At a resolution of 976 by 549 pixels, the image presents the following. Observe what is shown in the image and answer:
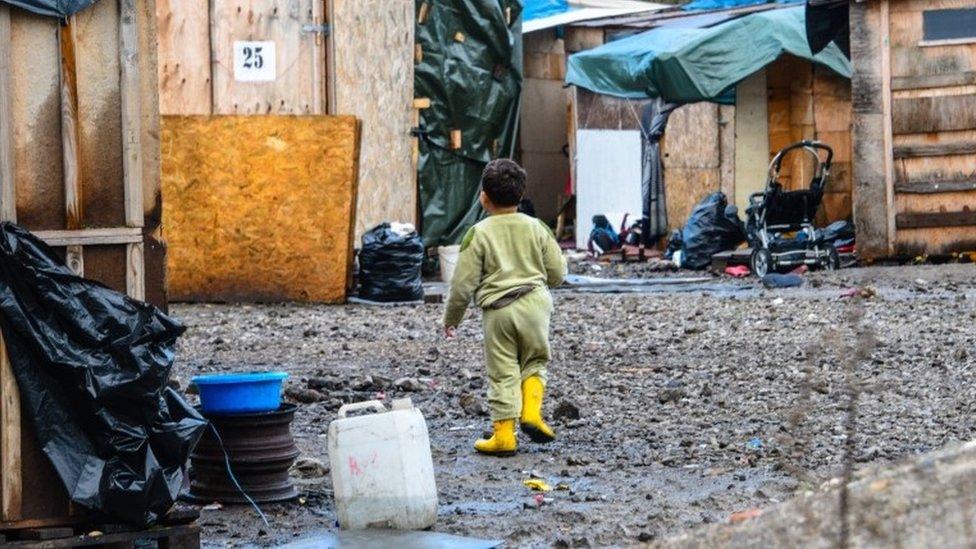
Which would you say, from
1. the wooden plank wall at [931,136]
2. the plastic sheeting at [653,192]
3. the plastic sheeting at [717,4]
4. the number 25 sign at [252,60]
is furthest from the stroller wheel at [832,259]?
the plastic sheeting at [717,4]

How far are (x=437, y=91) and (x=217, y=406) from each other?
12649 millimetres

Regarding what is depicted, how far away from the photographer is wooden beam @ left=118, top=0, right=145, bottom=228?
19.7 feet

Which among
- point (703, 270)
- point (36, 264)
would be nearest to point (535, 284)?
point (36, 264)

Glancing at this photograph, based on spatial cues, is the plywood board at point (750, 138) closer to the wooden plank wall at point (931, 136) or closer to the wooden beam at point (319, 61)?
the wooden plank wall at point (931, 136)

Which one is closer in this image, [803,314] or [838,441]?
[838,441]

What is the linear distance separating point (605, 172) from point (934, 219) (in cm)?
710

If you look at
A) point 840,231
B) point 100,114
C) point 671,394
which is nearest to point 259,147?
point 671,394

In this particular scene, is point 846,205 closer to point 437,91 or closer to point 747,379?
point 437,91

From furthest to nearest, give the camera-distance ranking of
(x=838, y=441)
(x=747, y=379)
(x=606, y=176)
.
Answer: (x=606, y=176), (x=747, y=379), (x=838, y=441)

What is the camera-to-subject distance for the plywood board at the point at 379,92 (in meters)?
17.0

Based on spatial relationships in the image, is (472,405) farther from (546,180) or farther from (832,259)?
(546,180)

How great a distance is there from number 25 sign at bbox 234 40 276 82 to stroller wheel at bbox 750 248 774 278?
554 cm

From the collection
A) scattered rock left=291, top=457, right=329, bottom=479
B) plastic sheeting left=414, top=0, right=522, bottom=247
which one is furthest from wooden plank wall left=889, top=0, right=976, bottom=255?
scattered rock left=291, top=457, right=329, bottom=479

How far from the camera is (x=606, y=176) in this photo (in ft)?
81.2
